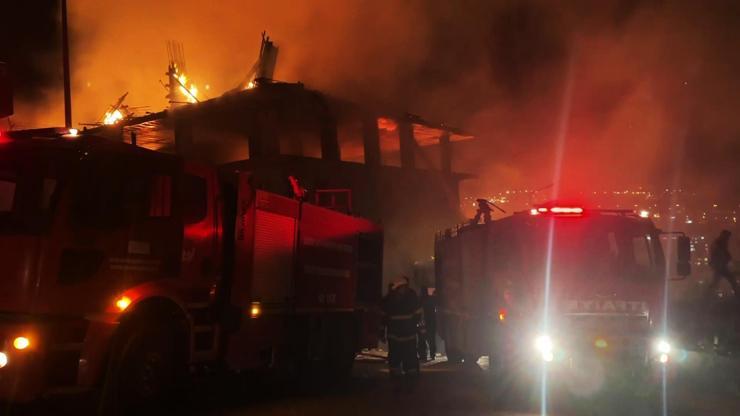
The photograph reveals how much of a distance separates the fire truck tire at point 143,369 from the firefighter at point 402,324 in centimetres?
304

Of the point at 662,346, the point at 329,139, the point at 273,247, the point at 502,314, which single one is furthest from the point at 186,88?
the point at 662,346

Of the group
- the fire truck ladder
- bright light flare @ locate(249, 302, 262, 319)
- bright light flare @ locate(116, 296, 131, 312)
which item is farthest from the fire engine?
bright light flare @ locate(116, 296, 131, 312)

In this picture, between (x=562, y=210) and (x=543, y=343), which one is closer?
(x=543, y=343)

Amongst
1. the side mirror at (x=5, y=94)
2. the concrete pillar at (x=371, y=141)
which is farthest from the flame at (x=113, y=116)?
the side mirror at (x=5, y=94)

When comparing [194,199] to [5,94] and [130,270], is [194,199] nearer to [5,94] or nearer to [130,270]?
[130,270]

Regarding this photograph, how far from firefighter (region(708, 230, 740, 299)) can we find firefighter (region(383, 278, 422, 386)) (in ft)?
19.1

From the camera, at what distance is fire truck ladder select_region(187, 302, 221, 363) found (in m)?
6.59

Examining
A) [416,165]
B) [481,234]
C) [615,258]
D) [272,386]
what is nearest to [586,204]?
[615,258]

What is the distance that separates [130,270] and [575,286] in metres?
4.58

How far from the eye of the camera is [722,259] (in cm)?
1175

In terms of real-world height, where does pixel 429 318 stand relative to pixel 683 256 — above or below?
below

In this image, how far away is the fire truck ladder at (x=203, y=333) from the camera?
21.6 ft

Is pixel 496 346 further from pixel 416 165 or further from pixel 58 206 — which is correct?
pixel 416 165

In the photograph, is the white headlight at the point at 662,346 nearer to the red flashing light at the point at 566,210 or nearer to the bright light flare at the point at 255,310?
the red flashing light at the point at 566,210
